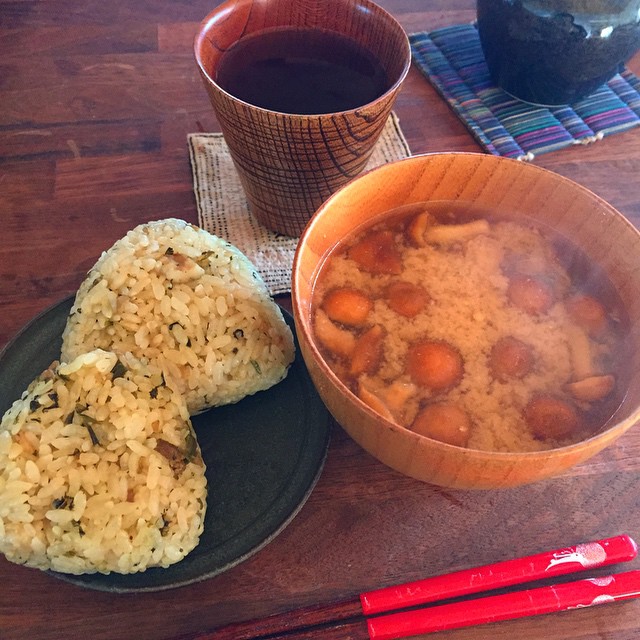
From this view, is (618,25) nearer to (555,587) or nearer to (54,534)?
(555,587)

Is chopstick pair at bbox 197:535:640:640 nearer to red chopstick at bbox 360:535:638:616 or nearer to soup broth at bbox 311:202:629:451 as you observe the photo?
red chopstick at bbox 360:535:638:616

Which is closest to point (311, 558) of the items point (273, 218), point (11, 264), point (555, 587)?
point (555, 587)

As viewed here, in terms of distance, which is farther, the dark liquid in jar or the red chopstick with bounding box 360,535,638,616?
the dark liquid in jar

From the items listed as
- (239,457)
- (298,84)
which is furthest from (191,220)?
(239,457)

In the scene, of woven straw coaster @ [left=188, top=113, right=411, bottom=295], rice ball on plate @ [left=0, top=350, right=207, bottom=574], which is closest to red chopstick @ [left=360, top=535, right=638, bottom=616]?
rice ball on plate @ [left=0, top=350, right=207, bottom=574]

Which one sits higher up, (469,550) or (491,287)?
(491,287)

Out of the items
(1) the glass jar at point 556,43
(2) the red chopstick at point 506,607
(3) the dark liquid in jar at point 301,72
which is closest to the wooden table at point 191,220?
(2) the red chopstick at point 506,607
